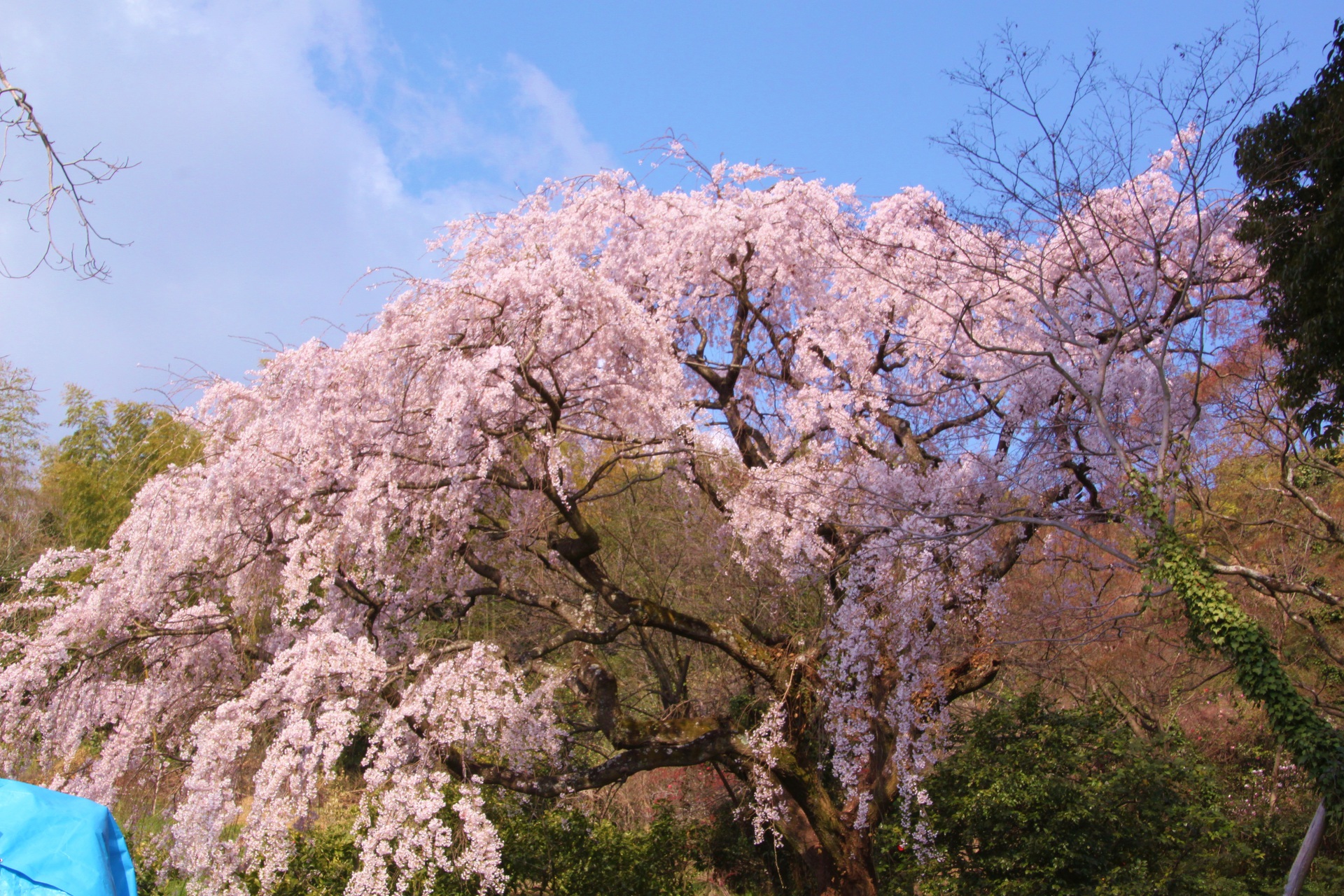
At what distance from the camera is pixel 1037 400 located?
7.37 m

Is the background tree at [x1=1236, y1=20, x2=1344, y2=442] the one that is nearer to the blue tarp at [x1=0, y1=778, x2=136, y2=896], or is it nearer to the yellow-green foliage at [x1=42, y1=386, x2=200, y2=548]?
the blue tarp at [x1=0, y1=778, x2=136, y2=896]

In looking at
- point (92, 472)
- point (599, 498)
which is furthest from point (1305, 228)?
point (92, 472)

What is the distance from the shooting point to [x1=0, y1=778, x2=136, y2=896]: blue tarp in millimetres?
1759

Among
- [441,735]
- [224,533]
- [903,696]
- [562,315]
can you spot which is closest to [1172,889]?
[903,696]

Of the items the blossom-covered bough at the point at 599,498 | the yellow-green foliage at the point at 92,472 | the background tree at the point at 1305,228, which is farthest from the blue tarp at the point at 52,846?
the yellow-green foliage at the point at 92,472

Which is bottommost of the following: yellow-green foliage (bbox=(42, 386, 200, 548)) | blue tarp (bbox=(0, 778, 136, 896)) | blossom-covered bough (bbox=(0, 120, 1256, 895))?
blue tarp (bbox=(0, 778, 136, 896))

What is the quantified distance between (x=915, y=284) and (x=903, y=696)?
3476 millimetres

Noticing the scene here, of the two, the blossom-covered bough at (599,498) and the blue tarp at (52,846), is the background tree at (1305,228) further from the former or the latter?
the blue tarp at (52,846)

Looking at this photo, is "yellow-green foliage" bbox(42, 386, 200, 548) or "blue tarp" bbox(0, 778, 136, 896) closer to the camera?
"blue tarp" bbox(0, 778, 136, 896)

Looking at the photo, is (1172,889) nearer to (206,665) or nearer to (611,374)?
(611,374)

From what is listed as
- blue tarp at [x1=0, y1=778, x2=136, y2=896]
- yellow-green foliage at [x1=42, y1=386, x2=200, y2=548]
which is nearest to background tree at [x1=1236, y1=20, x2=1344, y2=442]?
blue tarp at [x1=0, y1=778, x2=136, y2=896]

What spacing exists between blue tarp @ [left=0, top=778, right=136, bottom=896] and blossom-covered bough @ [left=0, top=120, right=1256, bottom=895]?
3.65 m

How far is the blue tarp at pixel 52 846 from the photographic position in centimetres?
176

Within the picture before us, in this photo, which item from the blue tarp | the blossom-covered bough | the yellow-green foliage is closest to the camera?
the blue tarp
